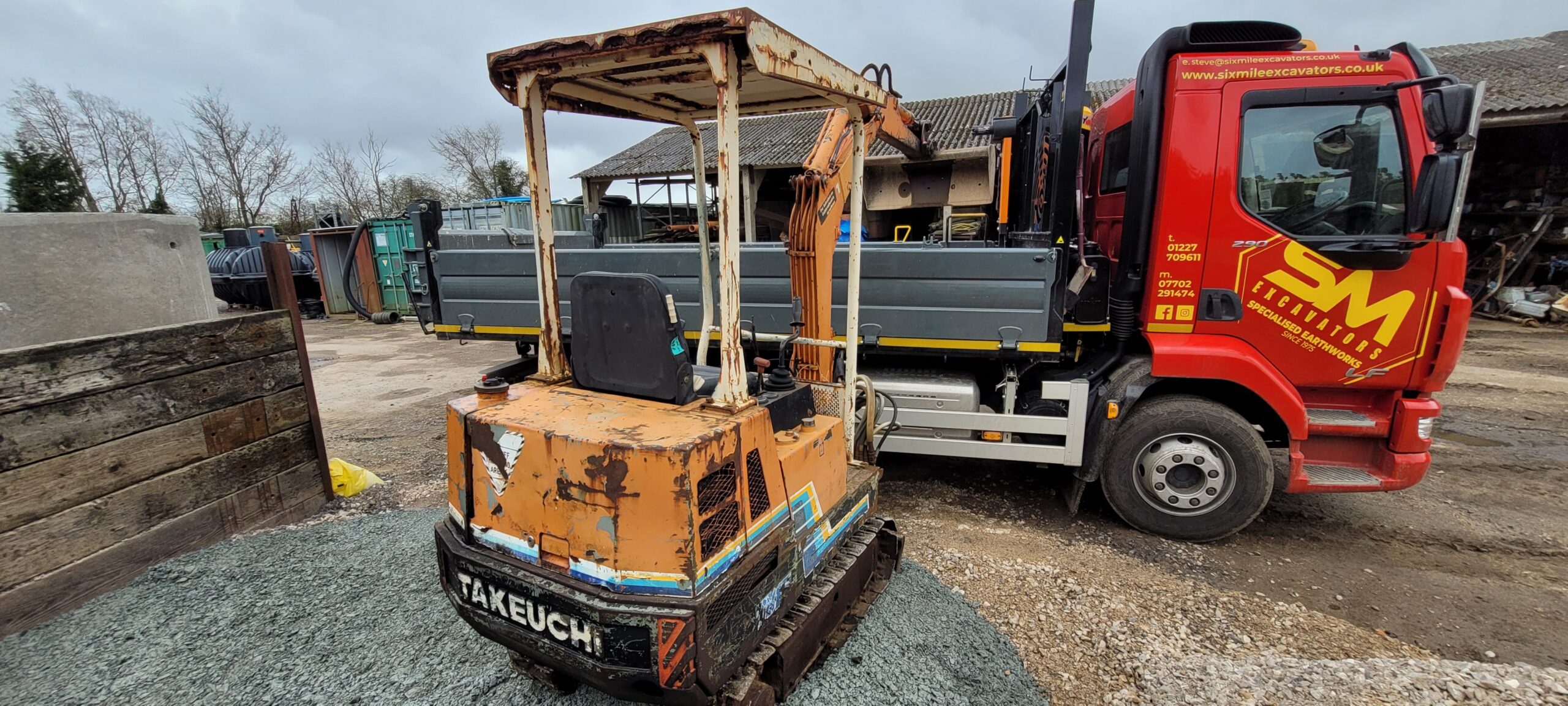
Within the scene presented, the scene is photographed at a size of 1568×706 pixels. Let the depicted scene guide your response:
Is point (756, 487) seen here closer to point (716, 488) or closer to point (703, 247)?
point (716, 488)

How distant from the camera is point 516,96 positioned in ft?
7.75

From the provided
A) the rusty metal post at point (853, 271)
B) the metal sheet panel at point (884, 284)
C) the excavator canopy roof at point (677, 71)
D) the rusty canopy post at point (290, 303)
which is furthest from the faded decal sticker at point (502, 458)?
the rusty canopy post at point (290, 303)

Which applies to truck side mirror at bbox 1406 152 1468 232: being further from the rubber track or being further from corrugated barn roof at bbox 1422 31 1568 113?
corrugated barn roof at bbox 1422 31 1568 113

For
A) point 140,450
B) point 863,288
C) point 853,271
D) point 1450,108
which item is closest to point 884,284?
point 863,288

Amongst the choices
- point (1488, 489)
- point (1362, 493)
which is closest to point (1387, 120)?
point (1362, 493)

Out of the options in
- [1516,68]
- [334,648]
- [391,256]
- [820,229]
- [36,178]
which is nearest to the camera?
[334,648]

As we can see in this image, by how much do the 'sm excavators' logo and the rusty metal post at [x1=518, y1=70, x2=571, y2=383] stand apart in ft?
11.8

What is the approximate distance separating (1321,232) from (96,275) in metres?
6.42

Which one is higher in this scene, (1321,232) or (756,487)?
(1321,232)

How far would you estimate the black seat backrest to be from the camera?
212cm

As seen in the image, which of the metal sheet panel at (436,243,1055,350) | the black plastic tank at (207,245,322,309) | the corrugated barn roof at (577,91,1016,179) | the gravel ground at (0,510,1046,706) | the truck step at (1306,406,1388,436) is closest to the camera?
the gravel ground at (0,510,1046,706)

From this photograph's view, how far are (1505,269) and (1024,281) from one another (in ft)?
47.3

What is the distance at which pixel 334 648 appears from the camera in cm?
273

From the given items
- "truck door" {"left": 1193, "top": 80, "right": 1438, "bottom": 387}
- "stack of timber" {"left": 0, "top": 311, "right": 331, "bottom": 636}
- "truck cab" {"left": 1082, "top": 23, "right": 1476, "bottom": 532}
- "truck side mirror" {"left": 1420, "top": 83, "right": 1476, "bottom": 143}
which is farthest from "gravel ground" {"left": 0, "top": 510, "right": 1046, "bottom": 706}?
"truck side mirror" {"left": 1420, "top": 83, "right": 1476, "bottom": 143}
